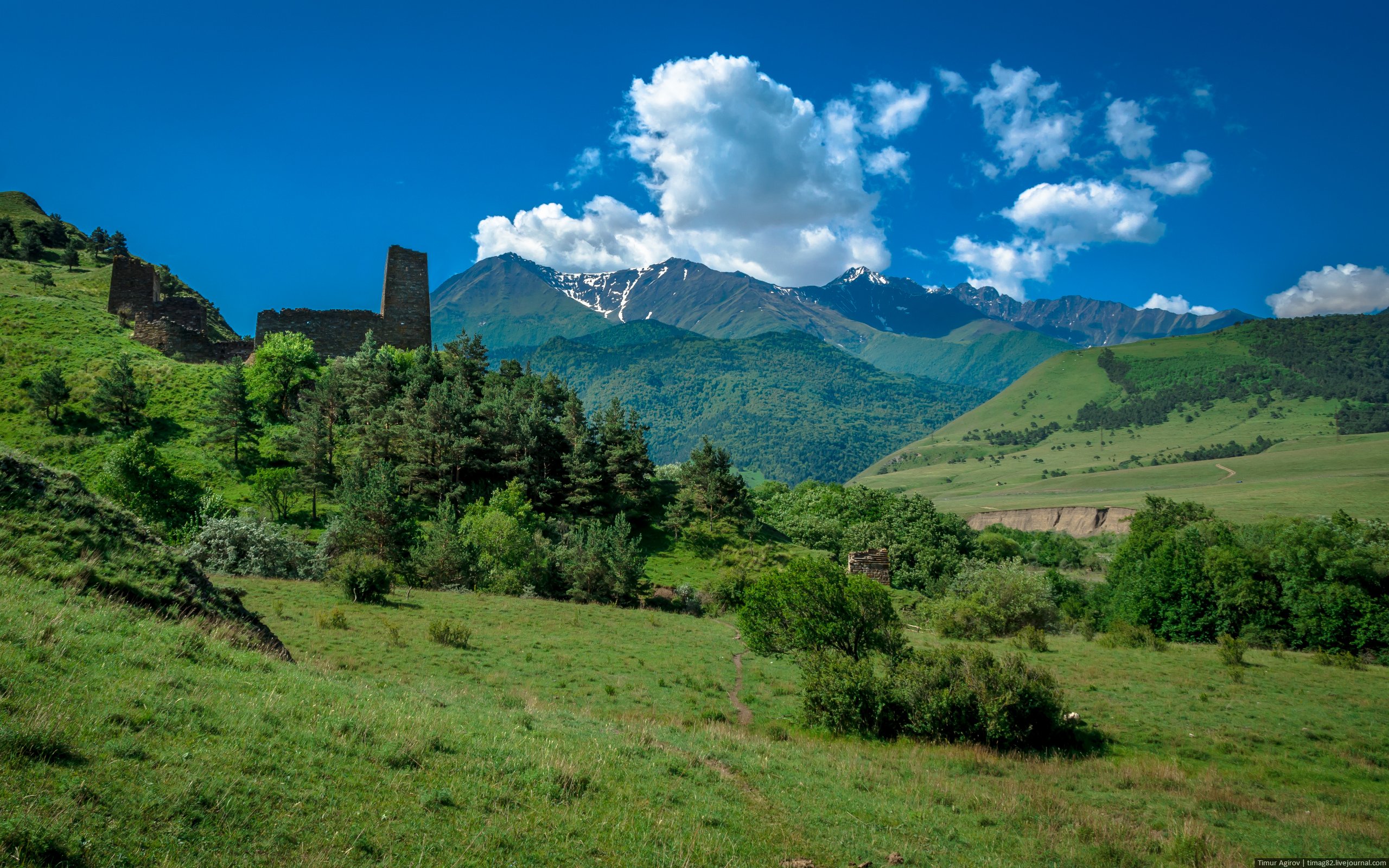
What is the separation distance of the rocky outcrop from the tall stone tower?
96.9 m

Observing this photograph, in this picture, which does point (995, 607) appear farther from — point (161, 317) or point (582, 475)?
point (161, 317)

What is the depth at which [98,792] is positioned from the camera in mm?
6000

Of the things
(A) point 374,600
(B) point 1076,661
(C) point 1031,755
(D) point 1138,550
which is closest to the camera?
(C) point 1031,755

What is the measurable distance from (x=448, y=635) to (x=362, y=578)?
7.17 meters

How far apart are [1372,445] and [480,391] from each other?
17552cm

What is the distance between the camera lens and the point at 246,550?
1237 inches

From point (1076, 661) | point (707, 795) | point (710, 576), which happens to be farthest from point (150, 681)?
point (710, 576)

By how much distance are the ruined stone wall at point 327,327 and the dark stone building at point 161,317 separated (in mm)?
3143

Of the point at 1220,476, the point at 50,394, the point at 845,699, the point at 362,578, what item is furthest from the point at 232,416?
the point at 1220,476

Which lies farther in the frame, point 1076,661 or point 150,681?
point 1076,661

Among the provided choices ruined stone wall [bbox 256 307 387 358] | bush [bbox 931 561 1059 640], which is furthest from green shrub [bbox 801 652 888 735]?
ruined stone wall [bbox 256 307 387 358]

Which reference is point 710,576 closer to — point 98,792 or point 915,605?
point 915,605

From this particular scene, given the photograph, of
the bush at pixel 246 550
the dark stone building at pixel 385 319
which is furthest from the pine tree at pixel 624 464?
the bush at pixel 246 550

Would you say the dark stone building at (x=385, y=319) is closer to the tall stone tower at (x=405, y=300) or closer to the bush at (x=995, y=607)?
the tall stone tower at (x=405, y=300)
